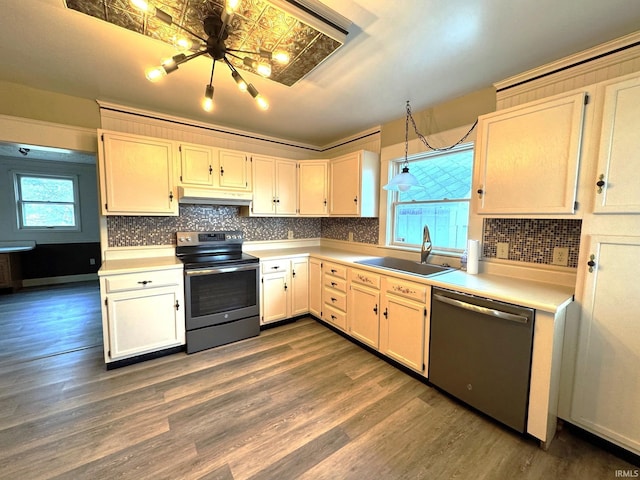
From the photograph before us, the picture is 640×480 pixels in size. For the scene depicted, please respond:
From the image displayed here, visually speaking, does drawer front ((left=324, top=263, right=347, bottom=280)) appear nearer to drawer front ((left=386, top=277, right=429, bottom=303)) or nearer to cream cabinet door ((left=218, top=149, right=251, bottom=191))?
drawer front ((left=386, top=277, right=429, bottom=303))

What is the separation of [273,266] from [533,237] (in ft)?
8.06

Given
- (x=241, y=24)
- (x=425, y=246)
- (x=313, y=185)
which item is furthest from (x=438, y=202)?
(x=241, y=24)

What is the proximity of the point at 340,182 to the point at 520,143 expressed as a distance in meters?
1.93

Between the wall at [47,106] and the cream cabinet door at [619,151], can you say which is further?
the wall at [47,106]

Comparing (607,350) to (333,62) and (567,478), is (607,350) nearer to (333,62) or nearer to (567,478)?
(567,478)

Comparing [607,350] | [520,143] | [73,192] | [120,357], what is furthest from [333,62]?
[73,192]

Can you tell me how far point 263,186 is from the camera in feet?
10.8

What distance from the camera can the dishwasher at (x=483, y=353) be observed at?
1567 mm

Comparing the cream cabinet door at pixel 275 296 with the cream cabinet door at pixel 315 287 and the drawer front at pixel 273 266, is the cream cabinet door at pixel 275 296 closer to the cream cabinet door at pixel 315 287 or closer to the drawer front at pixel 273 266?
the drawer front at pixel 273 266

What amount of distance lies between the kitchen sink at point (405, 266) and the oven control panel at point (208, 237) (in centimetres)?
164

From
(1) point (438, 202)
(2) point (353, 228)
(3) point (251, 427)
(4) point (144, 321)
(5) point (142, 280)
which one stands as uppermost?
(1) point (438, 202)

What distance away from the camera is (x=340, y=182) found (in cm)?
335

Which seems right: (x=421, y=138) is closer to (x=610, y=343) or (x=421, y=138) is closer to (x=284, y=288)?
(x=610, y=343)

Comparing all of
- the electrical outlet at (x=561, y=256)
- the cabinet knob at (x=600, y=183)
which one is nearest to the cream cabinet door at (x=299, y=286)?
the electrical outlet at (x=561, y=256)
